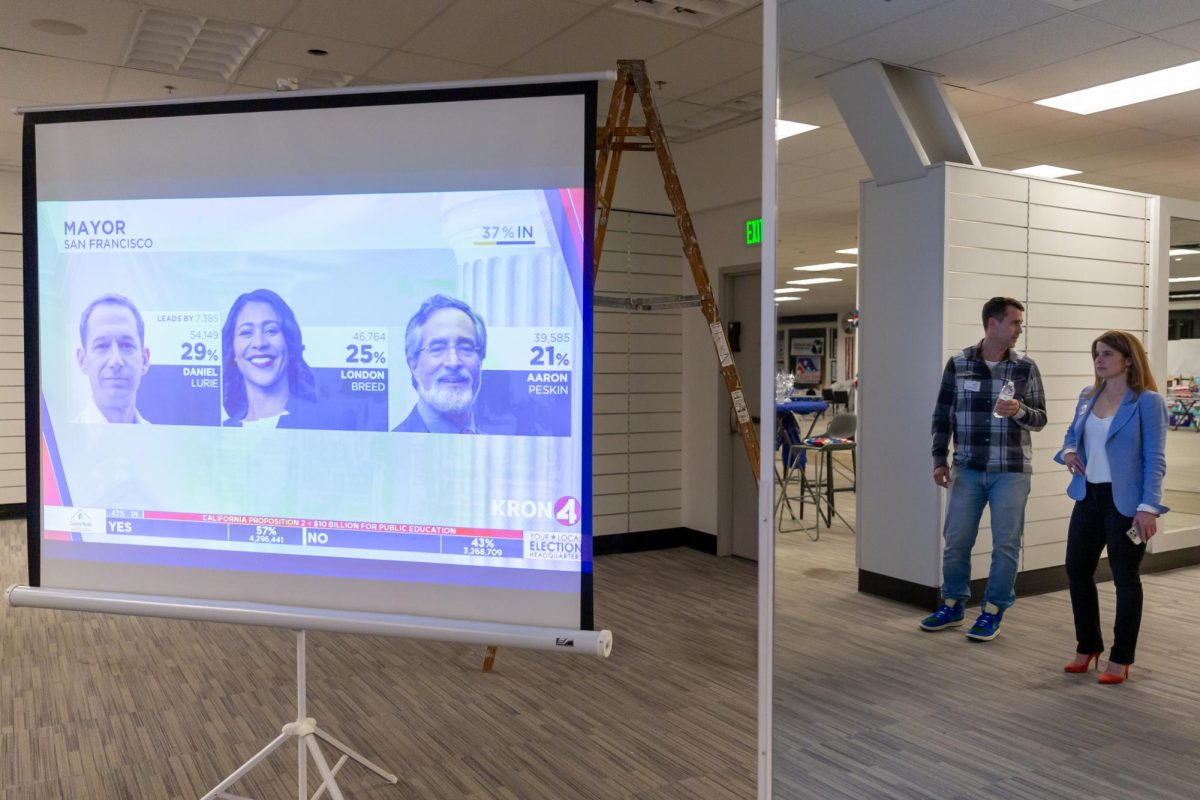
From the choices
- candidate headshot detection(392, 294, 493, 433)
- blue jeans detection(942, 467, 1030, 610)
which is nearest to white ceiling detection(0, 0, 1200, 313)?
blue jeans detection(942, 467, 1030, 610)

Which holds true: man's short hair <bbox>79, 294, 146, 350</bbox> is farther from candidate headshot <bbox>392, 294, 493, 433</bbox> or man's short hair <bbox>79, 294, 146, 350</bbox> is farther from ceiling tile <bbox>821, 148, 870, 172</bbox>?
ceiling tile <bbox>821, 148, 870, 172</bbox>

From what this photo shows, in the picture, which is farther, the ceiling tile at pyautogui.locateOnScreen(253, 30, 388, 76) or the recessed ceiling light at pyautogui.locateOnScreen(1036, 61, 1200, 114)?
the ceiling tile at pyautogui.locateOnScreen(253, 30, 388, 76)

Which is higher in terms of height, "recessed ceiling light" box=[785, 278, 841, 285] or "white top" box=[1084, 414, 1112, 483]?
"recessed ceiling light" box=[785, 278, 841, 285]

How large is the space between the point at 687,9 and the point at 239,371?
281 centimetres

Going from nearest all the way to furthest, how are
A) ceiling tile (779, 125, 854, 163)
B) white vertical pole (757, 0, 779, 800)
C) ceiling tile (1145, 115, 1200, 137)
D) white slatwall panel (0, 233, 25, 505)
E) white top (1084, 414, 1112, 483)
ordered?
white vertical pole (757, 0, 779, 800), ceiling tile (779, 125, 854, 163), white top (1084, 414, 1112, 483), ceiling tile (1145, 115, 1200, 137), white slatwall panel (0, 233, 25, 505)

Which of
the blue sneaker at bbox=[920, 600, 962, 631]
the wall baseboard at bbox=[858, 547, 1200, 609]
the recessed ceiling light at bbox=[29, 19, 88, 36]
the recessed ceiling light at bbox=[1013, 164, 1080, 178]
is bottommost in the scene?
the blue sneaker at bbox=[920, 600, 962, 631]

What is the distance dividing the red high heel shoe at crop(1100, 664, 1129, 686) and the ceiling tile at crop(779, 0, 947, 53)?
2.13 meters

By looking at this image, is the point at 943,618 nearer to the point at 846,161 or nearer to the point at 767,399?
the point at 767,399

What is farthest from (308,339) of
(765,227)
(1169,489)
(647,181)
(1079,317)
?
(647,181)

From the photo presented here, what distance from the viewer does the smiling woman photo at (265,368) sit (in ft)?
7.38

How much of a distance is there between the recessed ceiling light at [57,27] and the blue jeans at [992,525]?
4410mm

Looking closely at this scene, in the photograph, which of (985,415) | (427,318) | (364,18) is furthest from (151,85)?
(985,415)

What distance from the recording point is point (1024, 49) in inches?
136

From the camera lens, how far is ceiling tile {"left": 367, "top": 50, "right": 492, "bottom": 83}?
4714 millimetres
